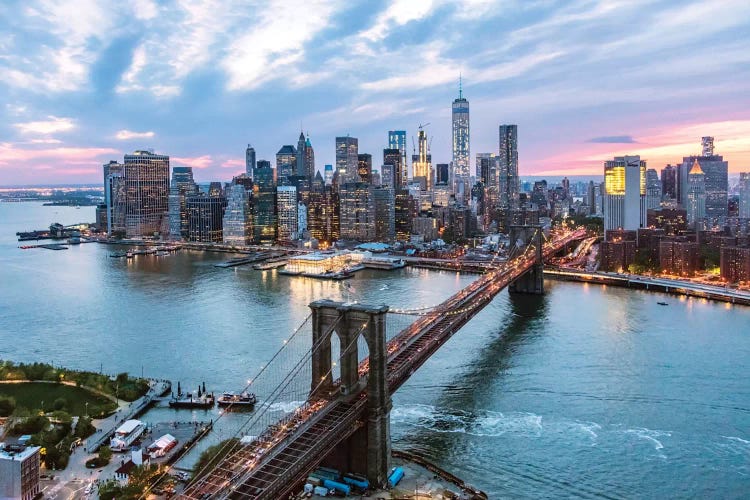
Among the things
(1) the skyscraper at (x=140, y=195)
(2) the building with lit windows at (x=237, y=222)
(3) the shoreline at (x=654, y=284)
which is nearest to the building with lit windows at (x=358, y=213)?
(2) the building with lit windows at (x=237, y=222)

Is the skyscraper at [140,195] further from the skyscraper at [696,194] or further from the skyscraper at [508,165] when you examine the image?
the skyscraper at [696,194]

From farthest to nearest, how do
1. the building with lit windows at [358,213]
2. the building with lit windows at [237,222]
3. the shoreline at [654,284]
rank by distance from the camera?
the building with lit windows at [358,213]
the building with lit windows at [237,222]
the shoreline at [654,284]

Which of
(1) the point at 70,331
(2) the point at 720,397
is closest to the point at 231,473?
(2) the point at 720,397

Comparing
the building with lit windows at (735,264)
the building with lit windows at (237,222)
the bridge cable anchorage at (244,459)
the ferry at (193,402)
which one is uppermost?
the building with lit windows at (237,222)

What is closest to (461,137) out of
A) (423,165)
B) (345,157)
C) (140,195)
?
(423,165)

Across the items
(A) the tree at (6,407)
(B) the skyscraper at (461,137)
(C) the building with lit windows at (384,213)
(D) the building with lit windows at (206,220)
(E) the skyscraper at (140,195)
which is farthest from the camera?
(B) the skyscraper at (461,137)

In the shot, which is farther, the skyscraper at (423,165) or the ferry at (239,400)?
the skyscraper at (423,165)
